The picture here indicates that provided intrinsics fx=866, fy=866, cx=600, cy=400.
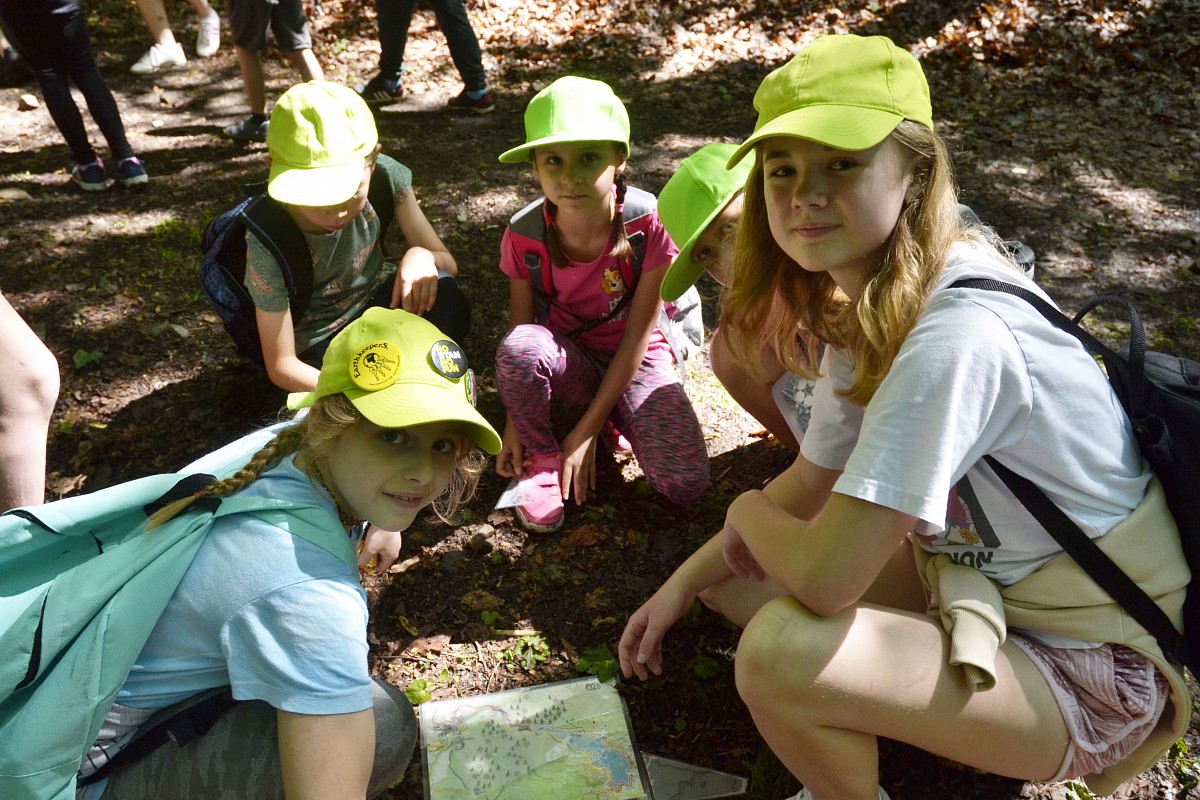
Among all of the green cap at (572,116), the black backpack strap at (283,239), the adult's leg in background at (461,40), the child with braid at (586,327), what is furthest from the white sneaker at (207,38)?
the green cap at (572,116)

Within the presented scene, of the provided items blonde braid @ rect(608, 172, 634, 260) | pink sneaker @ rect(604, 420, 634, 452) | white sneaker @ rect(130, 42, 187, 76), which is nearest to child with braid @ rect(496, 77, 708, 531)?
blonde braid @ rect(608, 172, 634, 260)

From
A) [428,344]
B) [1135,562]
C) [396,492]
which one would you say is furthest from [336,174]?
[1135,562]

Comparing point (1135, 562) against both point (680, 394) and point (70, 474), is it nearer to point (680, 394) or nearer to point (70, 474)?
point (680, 394)

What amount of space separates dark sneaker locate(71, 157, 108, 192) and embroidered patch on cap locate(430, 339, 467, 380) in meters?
3.83

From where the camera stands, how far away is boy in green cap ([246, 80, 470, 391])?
110 inches

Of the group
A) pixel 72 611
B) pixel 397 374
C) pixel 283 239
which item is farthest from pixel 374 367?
pixel 283 239

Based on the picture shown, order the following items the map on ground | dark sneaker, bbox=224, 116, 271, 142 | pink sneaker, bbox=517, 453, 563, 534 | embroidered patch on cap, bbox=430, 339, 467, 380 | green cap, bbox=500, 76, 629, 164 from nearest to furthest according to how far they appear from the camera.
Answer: embroidered patch on cap, bbox=430, 339, 467, 380 < the map on ground < green cap, bbox=500, 76, 629, 164 < pink sneaker, bbox=517, 453, 563, 534 < dark sneaker, bbox=224, 116, 271, 142

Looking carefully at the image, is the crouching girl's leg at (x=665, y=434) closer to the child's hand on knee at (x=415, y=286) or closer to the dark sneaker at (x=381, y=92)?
the child's hand on knee at (x=415, y=286)

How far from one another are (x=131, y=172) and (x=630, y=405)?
11.0ft

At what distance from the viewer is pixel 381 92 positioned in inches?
232

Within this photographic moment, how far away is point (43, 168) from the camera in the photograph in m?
4.95

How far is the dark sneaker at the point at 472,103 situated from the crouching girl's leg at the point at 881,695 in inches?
188

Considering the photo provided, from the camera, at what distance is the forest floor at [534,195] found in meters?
2.62

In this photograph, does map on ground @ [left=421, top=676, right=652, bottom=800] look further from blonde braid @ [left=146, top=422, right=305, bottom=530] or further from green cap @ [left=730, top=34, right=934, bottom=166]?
green cap @ [left=730, top=34, right=934, bottom=166]
